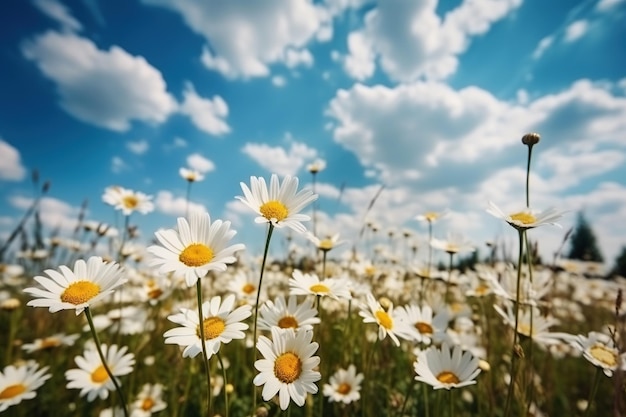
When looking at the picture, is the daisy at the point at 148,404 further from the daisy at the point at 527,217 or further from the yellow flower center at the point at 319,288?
the daisy at the point at 527,217

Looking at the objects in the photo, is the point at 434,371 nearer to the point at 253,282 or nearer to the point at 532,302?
the point at 532,302

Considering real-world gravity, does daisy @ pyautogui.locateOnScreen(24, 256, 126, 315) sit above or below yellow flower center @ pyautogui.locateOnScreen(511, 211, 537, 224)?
below

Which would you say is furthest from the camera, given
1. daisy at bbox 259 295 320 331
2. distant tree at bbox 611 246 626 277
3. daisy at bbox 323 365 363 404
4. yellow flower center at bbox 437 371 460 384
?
distant tree at bbox 611 246 626 277

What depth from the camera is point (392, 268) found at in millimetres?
4473

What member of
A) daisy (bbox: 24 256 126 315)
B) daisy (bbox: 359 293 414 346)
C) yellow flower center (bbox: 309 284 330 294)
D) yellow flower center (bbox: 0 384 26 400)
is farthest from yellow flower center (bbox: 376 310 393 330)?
yellow flower center (bbox: 0 384 26 400)

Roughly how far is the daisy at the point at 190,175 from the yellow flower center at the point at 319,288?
83.5 inches

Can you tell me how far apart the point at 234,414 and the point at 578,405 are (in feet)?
11.8

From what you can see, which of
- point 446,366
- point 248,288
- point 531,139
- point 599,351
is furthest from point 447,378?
point 248,288

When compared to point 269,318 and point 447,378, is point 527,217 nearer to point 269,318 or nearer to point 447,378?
point 447,378

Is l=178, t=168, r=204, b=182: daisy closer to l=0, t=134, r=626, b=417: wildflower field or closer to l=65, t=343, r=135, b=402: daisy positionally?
l=0, t=134, r=626, b=417: wildflower field

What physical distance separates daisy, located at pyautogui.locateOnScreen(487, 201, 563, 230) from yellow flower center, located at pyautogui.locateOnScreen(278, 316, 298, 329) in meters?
0.95

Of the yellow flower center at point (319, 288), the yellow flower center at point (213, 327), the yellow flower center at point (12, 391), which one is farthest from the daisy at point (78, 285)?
the yellow flower center at point (12, 391)

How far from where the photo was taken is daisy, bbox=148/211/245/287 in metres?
1.14

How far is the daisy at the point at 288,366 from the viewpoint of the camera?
3.92 feet
